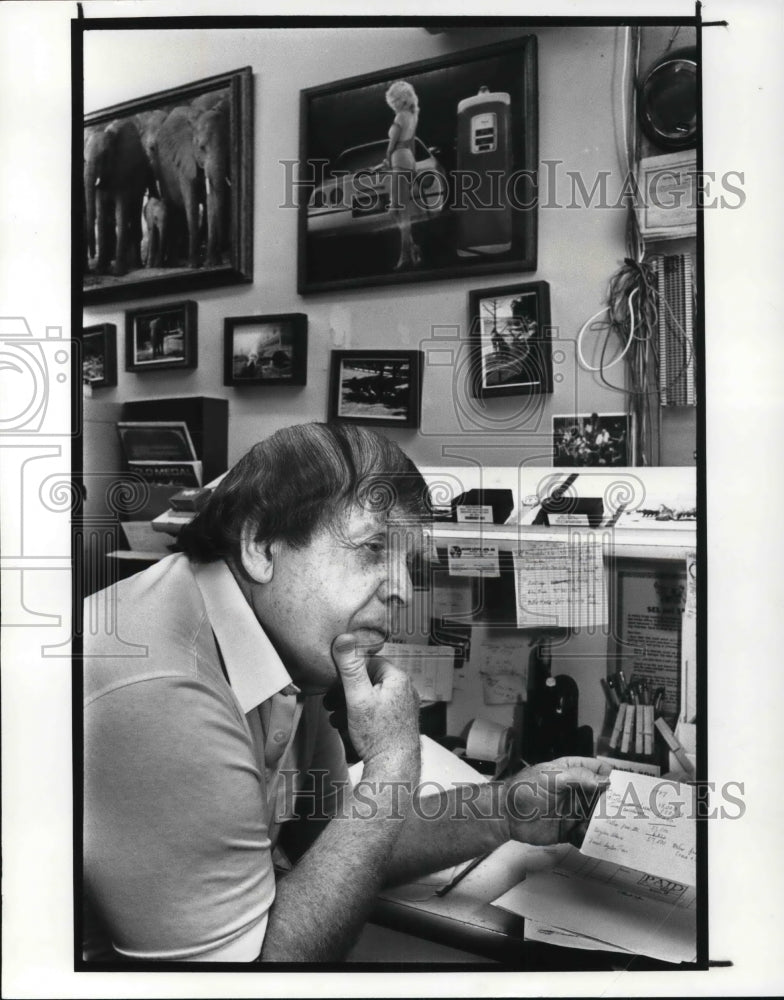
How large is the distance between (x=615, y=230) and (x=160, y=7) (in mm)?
834

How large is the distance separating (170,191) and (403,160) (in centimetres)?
39

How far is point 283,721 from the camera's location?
1.36m

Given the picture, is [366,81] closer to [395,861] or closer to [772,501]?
[772,501]

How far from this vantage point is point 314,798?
136 centimetres

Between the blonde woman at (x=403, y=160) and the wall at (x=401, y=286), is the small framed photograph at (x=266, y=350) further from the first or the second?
the blonde woman at (x=403, y=160)

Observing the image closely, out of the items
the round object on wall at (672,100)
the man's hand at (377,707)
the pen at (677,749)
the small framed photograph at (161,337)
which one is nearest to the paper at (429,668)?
the man's hand at (377,707)

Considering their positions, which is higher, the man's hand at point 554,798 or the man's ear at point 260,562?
the man's ear at point 260,562

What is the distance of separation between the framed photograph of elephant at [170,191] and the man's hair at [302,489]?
0.98 ft

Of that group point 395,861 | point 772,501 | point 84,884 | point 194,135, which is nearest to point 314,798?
point 395,861

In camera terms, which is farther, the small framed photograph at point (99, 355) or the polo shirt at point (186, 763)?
the small framed photograph at point (99, 355)

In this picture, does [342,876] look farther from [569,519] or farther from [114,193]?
[114,193]

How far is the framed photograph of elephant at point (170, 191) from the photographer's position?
1.39 metres

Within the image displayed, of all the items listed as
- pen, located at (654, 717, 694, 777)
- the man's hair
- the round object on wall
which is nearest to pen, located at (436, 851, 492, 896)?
pen, located at (654, 717, 694, 777)

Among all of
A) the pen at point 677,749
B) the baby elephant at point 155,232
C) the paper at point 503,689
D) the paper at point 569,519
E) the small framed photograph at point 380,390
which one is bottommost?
the pen at point 677,749
